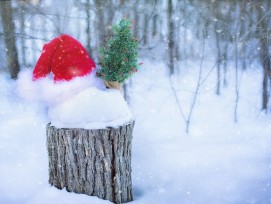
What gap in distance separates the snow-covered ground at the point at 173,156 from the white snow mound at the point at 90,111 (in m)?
0.37

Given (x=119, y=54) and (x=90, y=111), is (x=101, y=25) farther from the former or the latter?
(x=90, y=111)

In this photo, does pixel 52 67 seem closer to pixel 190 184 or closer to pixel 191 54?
pixel 190 184

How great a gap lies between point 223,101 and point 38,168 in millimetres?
5625

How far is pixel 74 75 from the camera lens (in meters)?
2.58

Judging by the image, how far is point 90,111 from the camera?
8.23 ft

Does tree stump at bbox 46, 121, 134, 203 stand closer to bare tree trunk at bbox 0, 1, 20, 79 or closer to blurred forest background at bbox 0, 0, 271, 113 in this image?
blurred forest background at bbox 0, 0, 271, 113

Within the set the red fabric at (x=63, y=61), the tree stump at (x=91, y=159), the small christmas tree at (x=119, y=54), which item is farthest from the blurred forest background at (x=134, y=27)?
the tree stump at (x=91, y=159)

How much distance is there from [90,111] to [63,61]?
0.50m

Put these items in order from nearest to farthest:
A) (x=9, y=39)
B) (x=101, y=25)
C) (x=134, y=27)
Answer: (x=101, y=25) → (x=134, y=27) → (x=9, y=39)

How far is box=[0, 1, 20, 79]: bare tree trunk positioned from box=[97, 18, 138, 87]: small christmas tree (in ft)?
19.6

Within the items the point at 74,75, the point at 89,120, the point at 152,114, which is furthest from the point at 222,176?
the point at 152,114

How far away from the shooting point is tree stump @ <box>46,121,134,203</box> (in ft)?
8.32

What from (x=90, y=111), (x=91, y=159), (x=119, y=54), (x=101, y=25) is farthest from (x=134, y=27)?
(x=91, y=159)

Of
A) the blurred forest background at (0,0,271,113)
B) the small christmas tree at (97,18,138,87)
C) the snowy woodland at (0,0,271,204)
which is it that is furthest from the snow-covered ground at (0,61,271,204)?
the blurred forest background at (0,0,271,113)
